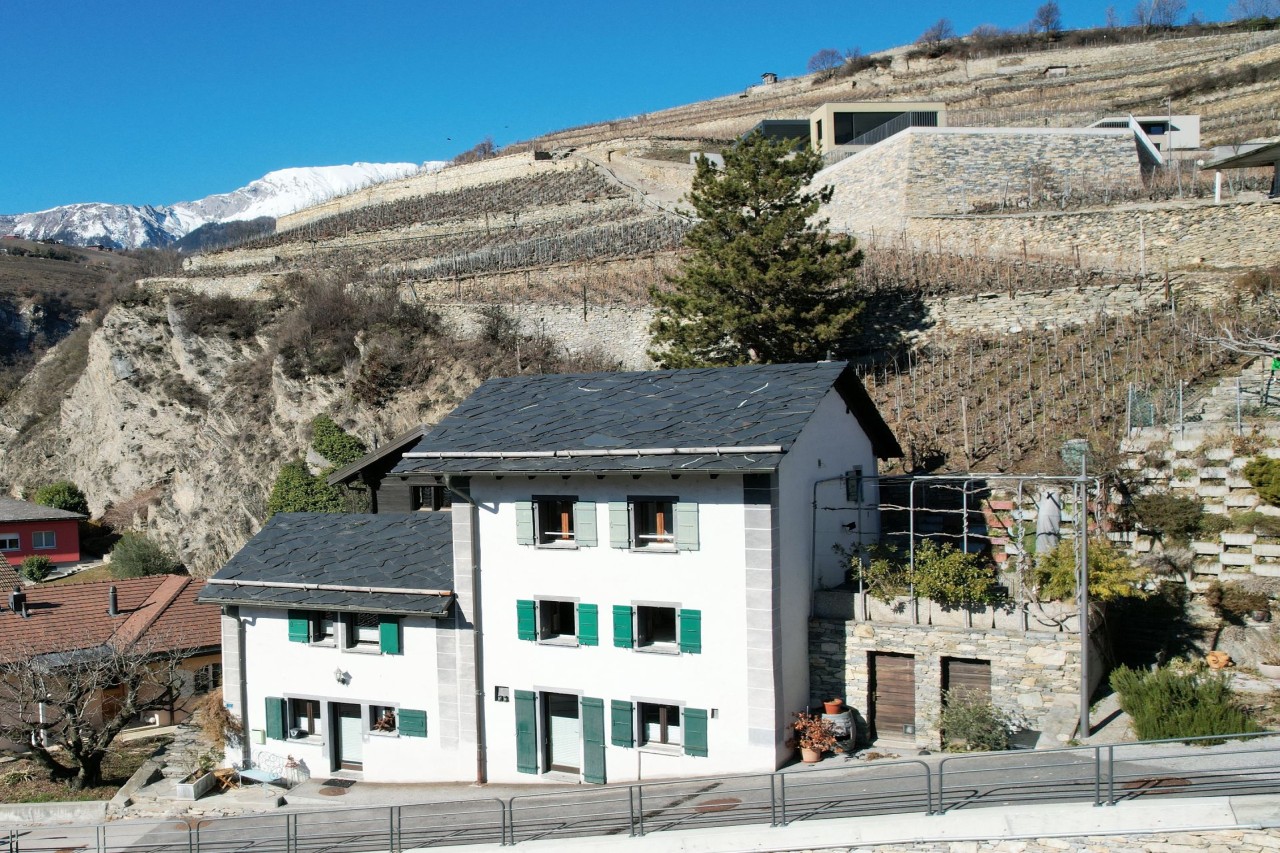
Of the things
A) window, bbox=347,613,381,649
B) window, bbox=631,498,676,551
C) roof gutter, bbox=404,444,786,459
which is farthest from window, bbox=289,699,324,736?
window, bbox=631,498,676,551

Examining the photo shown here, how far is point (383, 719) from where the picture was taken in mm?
20453

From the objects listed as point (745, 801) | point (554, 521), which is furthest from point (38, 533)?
point (745, 801)

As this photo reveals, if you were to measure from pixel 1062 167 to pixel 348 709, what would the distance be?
129ft

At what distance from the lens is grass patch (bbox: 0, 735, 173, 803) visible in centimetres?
2189

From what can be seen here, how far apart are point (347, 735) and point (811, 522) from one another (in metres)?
10.2

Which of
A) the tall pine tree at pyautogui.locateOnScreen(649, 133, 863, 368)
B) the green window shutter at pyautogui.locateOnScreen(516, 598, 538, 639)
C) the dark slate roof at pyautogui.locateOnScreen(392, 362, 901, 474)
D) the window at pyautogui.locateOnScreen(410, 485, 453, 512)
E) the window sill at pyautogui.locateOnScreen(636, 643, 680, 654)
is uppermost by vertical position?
the tall pine tree at pyautogui.locateOnScreen(649, 133, 863, 368)

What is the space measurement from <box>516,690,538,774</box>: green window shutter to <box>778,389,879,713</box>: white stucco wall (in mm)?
4681

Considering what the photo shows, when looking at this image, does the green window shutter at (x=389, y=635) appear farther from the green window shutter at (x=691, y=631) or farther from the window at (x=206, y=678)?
the window at (x=206, y=678)

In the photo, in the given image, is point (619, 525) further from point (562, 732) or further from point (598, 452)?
point (562, 732)

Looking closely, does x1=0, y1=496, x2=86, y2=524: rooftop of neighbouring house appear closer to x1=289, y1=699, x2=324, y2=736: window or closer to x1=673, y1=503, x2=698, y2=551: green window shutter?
x1=289, y1=699, x2=324, y2=736: window

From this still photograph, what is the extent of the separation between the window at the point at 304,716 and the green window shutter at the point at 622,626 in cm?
717

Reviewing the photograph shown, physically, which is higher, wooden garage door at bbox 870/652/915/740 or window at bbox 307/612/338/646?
window at bbox 307/612/338/646

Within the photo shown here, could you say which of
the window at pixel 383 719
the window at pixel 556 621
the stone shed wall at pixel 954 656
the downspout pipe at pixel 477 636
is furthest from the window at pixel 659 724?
the window at pixel 383 719

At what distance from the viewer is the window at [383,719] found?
20.4 m
